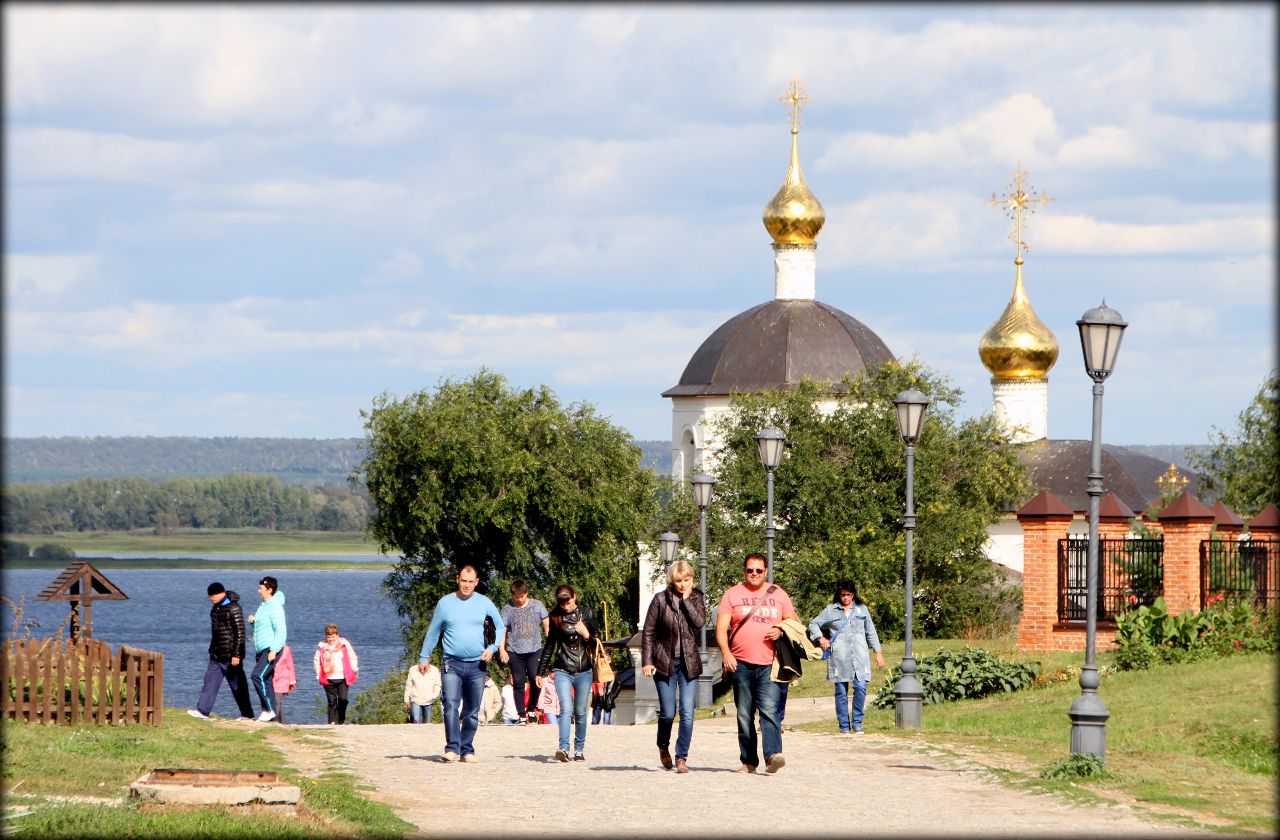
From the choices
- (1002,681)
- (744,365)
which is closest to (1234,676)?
(1002,681)

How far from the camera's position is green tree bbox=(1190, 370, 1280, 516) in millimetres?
49281

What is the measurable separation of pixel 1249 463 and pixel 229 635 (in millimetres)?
40988

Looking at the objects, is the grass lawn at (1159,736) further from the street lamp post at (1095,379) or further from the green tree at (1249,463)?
the green tree at (1249,463)

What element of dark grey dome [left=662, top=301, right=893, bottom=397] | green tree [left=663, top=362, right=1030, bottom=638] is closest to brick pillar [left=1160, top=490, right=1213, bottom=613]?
green tree [left=663, top=362, right=1030, bottom=638]

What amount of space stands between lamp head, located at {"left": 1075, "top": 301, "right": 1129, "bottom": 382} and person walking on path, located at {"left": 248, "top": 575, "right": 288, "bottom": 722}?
9.63 meters

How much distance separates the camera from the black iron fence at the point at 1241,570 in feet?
84.2

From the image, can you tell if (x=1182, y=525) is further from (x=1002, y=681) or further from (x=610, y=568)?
(x=610, y=568)

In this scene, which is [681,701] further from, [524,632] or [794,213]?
[794,213]

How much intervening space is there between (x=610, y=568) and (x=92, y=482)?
153 metres

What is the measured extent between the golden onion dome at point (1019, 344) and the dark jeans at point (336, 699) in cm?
3956

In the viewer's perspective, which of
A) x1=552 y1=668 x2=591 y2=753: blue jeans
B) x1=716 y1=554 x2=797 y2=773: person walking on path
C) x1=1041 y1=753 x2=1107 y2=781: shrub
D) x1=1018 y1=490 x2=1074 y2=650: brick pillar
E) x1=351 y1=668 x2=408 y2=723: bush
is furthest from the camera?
x1=351 y1=668 x2=408 y2=723: bush

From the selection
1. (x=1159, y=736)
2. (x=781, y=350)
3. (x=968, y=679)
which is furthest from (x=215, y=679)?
(x=781, y=350)

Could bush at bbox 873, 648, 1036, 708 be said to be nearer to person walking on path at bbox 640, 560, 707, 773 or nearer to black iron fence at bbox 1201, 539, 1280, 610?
black iron fence at bbox 1201, 539, 1280, 610

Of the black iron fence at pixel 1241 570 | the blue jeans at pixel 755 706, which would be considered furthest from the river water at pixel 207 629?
the blue jeans at pixel 755 706
